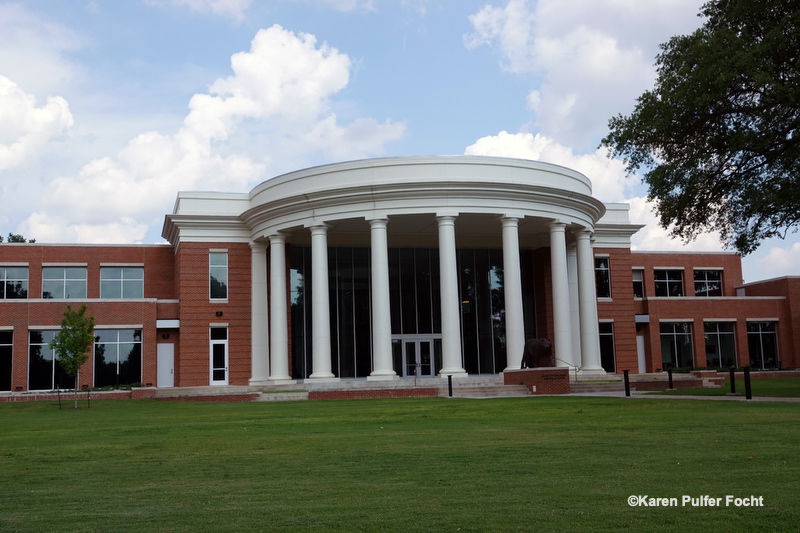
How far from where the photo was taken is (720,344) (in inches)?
2170

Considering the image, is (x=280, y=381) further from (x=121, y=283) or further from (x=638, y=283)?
(x=638, y=283)

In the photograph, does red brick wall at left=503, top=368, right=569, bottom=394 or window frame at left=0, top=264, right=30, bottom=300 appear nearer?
red brick wall at left=503, top=368, right=569, bottom=394

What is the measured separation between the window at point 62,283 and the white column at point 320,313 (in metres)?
16.2

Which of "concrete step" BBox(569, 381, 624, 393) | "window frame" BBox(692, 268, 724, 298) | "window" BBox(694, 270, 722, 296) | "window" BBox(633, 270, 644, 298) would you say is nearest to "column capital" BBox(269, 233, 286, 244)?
"concrete step" BBox(569, 381, 624, 393)

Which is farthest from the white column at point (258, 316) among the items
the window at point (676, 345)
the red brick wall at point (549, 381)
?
the window at point (676, 345)

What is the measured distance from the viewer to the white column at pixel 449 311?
120ft

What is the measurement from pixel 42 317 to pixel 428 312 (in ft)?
66.5

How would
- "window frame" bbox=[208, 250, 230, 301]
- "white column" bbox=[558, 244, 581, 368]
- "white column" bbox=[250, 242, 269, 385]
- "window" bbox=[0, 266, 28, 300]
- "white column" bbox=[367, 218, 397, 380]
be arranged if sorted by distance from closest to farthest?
"white column" bbox=[367, 218, 397, 380]
"white column" bbox=[250, 242, 269, 385]
"white column" bbox=[558, 244, 581, 368]
"window frame" bbox=[208, 250, 230, 301]
"window" bbox=[0, 266, 28, 300]

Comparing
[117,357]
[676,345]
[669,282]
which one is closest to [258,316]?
[117,357]

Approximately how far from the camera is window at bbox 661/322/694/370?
177 ft

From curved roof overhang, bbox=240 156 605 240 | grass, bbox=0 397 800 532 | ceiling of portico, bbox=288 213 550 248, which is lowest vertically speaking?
grass, bbox=0 397 800 532

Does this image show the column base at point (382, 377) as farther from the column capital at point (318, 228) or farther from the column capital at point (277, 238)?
the column capital at point (277, 238)

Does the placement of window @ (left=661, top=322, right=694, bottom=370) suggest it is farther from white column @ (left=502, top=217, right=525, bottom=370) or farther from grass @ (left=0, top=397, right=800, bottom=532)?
grass @ (left=0, top=397, right=800, bottom=532)

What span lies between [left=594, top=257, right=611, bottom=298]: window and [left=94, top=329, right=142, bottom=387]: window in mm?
26519
